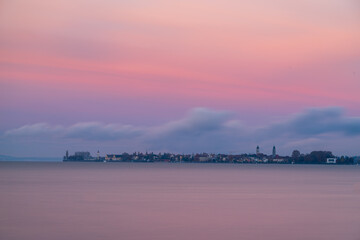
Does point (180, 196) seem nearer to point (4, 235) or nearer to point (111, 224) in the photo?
point (111, 224)

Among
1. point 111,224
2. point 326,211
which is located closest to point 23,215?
point 111,224

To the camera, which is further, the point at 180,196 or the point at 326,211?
the point at 180,196

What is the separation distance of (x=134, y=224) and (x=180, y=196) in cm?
1862

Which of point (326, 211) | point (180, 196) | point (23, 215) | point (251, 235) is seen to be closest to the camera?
point (251, 235)

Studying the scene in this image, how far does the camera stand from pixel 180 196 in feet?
154

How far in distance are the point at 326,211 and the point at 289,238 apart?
39.0 feet

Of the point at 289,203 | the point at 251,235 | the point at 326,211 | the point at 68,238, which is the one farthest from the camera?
the point at 289,203

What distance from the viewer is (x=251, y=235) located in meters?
25.9

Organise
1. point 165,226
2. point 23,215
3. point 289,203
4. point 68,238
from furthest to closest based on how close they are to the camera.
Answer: point 289,203 < point 23,215 < point 165,226 < point 68,238

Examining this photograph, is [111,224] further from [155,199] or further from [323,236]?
[155,199]

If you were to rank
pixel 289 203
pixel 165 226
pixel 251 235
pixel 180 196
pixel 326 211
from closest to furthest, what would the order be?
pixel 251 235
pixel 165 226
pixel 326 211
pixel 289 203
pixel 180 196

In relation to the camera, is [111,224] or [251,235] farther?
[111,224]

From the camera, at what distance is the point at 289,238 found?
82.0 ft

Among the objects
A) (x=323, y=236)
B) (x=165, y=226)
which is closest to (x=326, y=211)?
(x=323, y=236)
